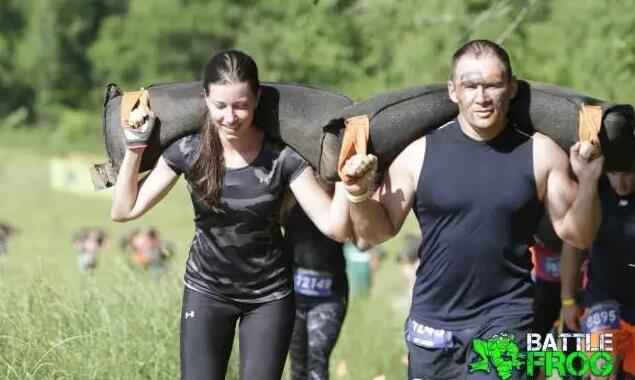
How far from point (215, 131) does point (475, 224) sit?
124 cm

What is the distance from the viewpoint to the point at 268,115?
5090mm

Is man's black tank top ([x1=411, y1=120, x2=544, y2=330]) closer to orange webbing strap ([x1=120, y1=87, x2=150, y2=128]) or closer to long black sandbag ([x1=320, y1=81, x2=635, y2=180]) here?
long black sandbag ([x1=320, y1=81, x2=635, y2=180])

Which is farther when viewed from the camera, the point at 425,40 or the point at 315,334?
the point at 425,40

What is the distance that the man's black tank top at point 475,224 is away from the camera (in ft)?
14.6

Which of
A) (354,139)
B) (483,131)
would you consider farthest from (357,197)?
(483,131)

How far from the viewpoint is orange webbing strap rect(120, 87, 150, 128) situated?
16.8 feet

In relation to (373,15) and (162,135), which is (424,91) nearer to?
(162,135)

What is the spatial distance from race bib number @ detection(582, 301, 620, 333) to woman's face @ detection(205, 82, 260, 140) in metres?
2.31

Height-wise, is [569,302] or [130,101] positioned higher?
[130,101]

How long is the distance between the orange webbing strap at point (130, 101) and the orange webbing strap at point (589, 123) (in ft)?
6.20

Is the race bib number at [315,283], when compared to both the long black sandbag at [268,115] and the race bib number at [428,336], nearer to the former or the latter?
the long black sandbag at [268,115]

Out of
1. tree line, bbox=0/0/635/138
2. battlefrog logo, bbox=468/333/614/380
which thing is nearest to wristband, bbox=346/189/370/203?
battlefrog logo, bbox=468/333/614/380

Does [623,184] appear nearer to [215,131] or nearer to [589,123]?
[589,123]


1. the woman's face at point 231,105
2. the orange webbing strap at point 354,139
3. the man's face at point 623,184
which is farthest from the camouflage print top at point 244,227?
the man's face at point 623,184
